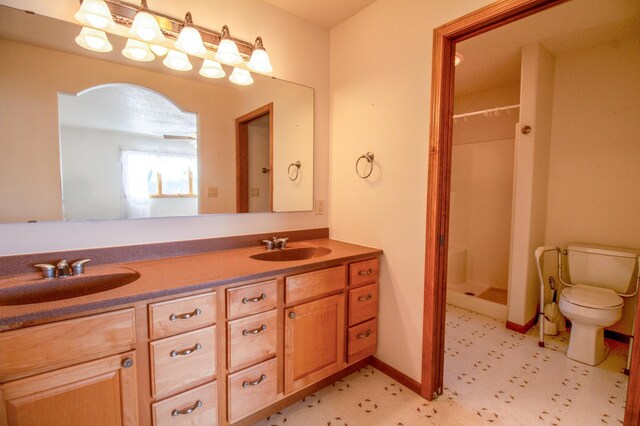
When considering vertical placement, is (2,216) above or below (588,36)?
below

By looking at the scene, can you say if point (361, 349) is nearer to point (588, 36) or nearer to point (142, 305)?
point (142, 305)

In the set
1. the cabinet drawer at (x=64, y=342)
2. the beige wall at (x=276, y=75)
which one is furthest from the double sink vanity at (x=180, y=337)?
the beige wall at (x=276, y=75)

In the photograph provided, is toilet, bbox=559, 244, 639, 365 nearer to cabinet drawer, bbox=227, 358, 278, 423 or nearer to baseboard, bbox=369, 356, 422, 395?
baseboard, bbox=369, 356, 422, 395

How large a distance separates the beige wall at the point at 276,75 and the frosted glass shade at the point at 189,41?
0.56 ft

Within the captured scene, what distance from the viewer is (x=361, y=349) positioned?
1.90 meters

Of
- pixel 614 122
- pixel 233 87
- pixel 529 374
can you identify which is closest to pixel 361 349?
pixel 529 374

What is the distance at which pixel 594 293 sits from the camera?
86.8 inches

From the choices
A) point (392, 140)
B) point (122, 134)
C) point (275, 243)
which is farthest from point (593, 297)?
point (122, 134)

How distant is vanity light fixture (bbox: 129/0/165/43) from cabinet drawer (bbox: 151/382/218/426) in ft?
5.65

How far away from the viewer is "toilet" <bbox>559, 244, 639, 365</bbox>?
2.05 meters

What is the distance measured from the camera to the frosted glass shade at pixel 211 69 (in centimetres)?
172

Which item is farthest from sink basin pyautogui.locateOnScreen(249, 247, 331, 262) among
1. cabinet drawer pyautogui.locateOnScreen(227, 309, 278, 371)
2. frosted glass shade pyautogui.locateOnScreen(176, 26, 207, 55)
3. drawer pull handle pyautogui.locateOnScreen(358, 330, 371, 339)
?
frosted glass shade pyautogui.locateOnScreen(176, 26, 207, 55)

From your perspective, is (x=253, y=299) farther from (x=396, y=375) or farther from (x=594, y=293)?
(x=594, y=293)

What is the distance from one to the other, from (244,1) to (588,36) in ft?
9.01
